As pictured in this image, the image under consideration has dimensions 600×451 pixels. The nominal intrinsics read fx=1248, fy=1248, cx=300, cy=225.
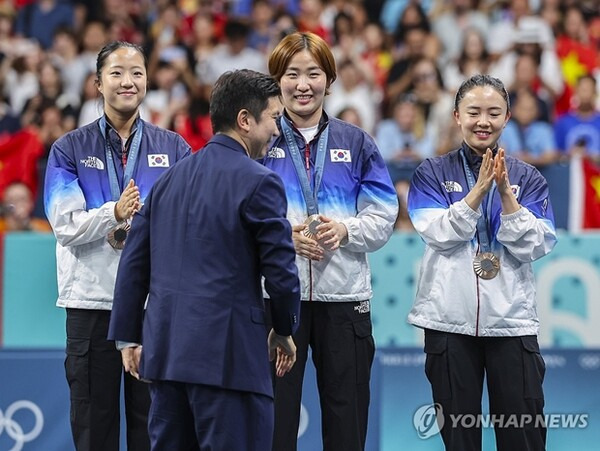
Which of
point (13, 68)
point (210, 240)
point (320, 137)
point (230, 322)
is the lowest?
point (230, 322)

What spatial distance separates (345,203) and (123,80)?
1.30 meters

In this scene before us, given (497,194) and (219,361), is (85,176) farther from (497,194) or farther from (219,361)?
(497,194)

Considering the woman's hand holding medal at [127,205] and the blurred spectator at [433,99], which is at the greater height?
the blurred spectator at [433,99]

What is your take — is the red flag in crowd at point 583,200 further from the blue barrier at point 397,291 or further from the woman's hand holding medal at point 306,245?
the woman's hand holding medal at point 306,245

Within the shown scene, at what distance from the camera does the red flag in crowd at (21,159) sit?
1161cm

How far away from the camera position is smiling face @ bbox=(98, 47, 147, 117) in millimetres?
6410

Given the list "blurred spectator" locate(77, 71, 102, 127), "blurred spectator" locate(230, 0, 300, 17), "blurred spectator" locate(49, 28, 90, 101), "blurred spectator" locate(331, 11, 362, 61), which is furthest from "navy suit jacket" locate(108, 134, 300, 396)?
"blurred spectator" locate(230, 0, 300, 17)

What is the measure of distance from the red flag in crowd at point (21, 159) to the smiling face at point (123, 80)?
529 cm

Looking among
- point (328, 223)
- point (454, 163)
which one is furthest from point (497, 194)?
point (328, 223)

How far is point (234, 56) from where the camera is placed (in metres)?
14.3

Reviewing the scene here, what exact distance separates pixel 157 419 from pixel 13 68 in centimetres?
999

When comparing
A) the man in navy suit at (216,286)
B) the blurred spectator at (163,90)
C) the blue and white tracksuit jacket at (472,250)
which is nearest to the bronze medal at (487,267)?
the blue and white tracksuit jacket at (472,250)

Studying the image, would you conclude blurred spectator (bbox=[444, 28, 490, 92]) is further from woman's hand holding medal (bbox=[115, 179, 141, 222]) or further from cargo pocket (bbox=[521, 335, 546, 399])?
woman's hand holding medal (bbox=[115, 179, 141, 222])

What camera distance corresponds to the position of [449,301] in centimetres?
620
